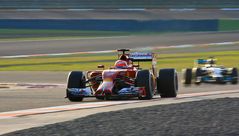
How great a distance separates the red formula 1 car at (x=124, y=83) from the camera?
1712cm

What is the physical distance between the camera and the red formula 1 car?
17.1m

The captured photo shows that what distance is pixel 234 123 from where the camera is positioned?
35.8 feet

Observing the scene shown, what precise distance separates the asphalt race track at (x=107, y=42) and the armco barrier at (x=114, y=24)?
3.16 m

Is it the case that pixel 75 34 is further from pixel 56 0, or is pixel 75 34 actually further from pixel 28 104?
pixel 28 104

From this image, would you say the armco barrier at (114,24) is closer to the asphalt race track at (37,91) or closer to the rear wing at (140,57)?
the asphalt race track at (37,91)

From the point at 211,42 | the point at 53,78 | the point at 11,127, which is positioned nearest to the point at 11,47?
the point at 211,42

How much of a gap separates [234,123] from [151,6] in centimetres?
5398

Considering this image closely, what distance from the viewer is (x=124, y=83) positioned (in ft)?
58.1

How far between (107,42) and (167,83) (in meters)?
29.0

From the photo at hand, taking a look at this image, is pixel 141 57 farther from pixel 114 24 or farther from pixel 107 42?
pixel 114 24

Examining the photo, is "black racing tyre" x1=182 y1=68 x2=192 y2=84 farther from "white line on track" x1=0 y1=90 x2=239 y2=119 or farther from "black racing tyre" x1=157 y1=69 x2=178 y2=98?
"black racing tyre" x1=157 y1=69 x2=178 y2=98

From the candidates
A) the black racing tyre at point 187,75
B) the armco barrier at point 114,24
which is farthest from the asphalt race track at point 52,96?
the armco barrier at point 114,24

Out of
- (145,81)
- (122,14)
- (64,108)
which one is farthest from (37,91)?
(122,14)

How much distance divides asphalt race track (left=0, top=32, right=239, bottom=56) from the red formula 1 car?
2258cm
